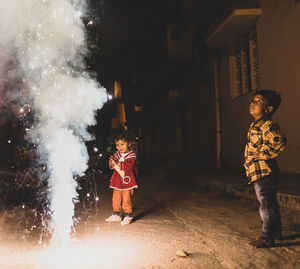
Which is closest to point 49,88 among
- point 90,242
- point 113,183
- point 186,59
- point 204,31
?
point 113,183

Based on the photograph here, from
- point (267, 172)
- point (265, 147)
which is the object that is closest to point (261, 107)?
point (265, 147)

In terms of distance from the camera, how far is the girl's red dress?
5.27m

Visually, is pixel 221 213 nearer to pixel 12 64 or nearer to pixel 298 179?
pixel 298 179

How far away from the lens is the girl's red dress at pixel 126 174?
5266 millimetres

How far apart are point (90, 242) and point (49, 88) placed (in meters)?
3.65

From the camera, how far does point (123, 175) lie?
5.24 metres

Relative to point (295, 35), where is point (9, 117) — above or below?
below

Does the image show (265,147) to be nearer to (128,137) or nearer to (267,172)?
(267,172)

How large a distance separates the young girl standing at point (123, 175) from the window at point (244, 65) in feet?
20.6

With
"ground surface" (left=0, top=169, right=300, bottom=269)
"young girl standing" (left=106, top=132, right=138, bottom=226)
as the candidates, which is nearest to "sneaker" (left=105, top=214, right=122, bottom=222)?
"young girl standing" (left=106, top=132, right=138, bottom=226)

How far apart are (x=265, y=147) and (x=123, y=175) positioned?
2617 millimetres

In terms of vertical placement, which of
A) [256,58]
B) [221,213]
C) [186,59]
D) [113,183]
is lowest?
[221,213]

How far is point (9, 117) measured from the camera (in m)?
6.19

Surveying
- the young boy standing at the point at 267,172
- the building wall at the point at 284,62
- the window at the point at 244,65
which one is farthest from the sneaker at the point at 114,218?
the window at the point at 244,65
